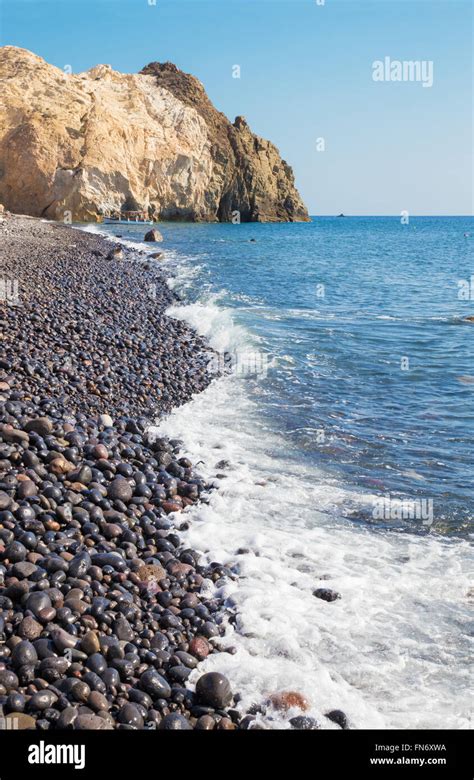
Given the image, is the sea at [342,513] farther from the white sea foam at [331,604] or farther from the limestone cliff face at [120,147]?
the limestone cliff face at [120,147]

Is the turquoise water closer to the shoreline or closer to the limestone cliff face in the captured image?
the shoreline

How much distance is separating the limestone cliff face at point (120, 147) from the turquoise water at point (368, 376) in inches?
1387

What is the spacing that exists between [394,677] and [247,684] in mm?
1221

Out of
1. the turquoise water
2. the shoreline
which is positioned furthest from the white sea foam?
the turquoise water

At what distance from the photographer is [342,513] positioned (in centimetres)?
769

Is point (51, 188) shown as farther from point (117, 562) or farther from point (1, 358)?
point (117, 562)

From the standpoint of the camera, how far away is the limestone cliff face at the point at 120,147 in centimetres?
6212

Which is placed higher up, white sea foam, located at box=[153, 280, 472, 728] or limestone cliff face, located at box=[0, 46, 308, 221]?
limestone cliff face, located at box=[0, 46, 308, 221]

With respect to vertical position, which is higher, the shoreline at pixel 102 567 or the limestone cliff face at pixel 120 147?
the limestone cliff face at pixel 120 147

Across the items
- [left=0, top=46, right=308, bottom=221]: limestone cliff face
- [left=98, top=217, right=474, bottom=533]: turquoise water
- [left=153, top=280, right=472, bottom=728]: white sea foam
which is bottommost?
[left=153, top=280, right=472, bottom=728]: white sea foam

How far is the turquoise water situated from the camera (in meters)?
9.00

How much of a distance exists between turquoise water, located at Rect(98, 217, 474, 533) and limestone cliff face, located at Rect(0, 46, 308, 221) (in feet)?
116

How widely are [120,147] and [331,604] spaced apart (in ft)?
232

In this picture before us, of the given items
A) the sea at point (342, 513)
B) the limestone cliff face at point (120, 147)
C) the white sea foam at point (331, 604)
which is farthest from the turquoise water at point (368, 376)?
the limestone cliff face at point (120, 147)
